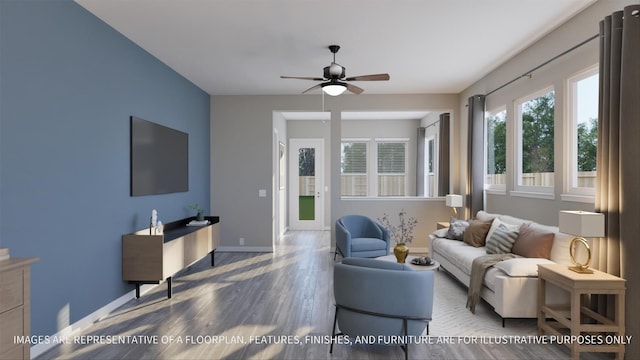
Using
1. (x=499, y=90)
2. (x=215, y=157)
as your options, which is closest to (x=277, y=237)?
(x=215, y=157)

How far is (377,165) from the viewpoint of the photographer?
9453mm

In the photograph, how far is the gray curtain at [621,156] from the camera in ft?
8.52

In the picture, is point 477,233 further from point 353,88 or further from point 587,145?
point 353,88

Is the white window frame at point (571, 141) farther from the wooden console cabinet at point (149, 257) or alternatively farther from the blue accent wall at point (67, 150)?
the blue accent wall at point (67, 150)

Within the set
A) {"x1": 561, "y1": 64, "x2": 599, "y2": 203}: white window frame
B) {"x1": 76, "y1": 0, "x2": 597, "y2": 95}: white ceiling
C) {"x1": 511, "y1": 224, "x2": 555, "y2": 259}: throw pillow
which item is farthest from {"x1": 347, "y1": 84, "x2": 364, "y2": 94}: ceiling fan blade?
{"x1": 511, "y1": 224, "x2": 555, "y2": 259}: throw pillow

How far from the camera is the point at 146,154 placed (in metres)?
4.26

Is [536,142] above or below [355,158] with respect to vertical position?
below

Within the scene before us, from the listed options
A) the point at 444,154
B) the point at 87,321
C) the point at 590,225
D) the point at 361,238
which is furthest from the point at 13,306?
the point at 444,154

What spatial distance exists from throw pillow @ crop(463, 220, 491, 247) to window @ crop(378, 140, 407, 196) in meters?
4.72

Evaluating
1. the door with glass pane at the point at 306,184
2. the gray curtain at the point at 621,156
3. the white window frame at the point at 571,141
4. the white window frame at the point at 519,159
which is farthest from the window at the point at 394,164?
the gray curtain at the point at 621,156

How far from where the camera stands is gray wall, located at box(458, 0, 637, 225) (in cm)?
330

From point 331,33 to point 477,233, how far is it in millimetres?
2987

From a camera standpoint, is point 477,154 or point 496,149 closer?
point 496,149

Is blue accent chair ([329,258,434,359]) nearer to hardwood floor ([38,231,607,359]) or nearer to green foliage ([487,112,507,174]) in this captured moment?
hardwood floor ([38,231,607,359])
